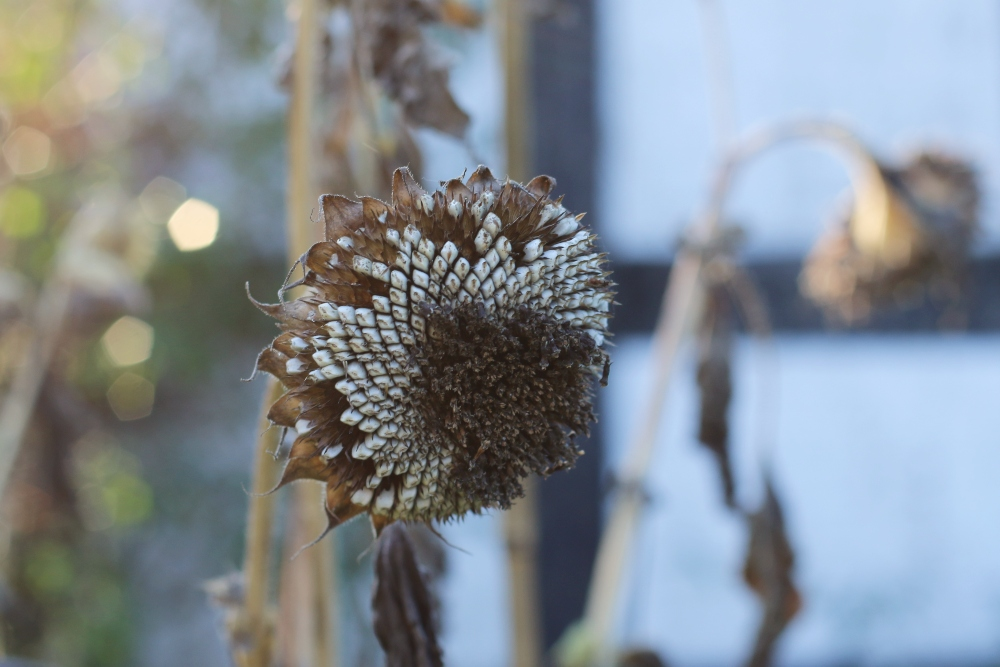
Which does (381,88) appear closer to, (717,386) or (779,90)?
(717,386)

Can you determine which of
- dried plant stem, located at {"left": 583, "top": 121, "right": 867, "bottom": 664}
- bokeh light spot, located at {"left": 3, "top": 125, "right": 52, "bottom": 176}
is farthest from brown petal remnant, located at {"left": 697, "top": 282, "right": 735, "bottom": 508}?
bokeh light spot, located at {"left": 3, "top": 125, "right": 52, "bottom": 176}

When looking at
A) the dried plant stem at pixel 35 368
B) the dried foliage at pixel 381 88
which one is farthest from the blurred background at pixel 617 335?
the dried foliage at pixel 381 88

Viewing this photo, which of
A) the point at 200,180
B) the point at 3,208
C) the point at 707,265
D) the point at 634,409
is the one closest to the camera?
the point at 707,265

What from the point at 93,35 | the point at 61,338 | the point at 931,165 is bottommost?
the point at 61,338

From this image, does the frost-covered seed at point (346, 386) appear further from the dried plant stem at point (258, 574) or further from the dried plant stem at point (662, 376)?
the dried plant stem at point (662, 376)

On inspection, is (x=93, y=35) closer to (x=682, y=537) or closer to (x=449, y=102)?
(x=449, y=102)

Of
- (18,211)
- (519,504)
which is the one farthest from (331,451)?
(18,211)

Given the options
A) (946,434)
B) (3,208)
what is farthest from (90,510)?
(946,434)
